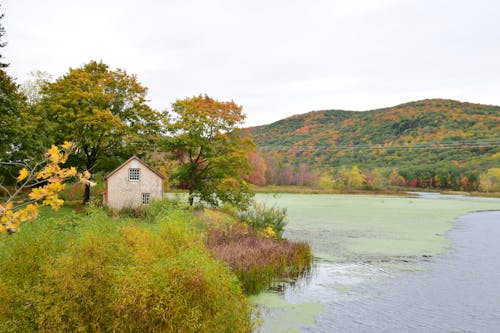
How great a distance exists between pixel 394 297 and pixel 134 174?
22.7m

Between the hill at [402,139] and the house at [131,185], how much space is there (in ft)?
287

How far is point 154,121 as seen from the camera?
3547 centimetres

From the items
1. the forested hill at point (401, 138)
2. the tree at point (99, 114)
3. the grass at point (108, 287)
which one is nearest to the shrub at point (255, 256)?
the grass at point (108, 287)

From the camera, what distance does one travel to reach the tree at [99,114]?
1236 inches

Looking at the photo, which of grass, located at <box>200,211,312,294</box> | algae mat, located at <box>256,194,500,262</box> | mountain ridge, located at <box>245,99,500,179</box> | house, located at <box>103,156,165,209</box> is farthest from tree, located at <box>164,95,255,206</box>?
mountain ridge, located at <box>245,99,500,179</box>

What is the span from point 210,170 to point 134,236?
2535 cm

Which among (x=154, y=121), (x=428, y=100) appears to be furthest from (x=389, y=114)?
(x=154, y=121)

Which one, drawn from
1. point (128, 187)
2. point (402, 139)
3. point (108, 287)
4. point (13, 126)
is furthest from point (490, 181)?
point (108, 287)

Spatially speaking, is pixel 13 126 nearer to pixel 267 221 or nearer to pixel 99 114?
pixel 99 114

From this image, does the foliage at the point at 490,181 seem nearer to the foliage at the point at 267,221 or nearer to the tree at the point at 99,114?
the tree at the point at 99,114

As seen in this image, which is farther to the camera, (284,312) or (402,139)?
(402,139)

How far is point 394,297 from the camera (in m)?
12.9

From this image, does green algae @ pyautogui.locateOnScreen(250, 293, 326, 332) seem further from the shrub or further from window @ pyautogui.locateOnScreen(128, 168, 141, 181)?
window @ pyautogui.locateOnScreen(128, 168, 141, 181)

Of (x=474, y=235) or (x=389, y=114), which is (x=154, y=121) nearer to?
(x=474, y=235)
